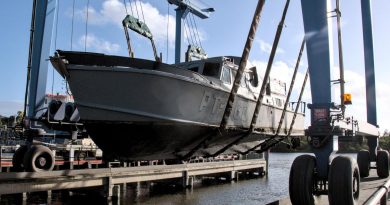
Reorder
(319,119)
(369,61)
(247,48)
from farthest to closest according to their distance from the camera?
(369,61), (319,119), (247,48)

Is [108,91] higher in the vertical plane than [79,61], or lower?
lower

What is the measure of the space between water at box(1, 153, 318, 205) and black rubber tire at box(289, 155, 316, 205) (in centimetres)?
1066

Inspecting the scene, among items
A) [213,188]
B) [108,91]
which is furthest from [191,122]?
[213,188]

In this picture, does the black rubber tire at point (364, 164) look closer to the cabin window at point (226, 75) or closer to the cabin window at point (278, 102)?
the cabin window at point (278, 102)

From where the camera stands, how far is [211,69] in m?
8.21

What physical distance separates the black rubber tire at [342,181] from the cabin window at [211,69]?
115 inches

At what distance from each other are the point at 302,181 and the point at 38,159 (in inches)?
306

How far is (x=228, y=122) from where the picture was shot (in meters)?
7.24

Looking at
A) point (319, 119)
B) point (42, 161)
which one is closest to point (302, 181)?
point (319, 119)

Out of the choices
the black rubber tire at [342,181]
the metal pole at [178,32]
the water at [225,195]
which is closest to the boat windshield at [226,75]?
the black rubber tire at [342,181]

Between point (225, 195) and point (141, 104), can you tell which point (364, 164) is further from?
point (141, 104)

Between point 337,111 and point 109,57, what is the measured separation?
4.80 meters

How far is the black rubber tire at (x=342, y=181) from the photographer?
7266 millimetres

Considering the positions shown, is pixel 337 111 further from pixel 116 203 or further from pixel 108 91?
pixel 116 203
